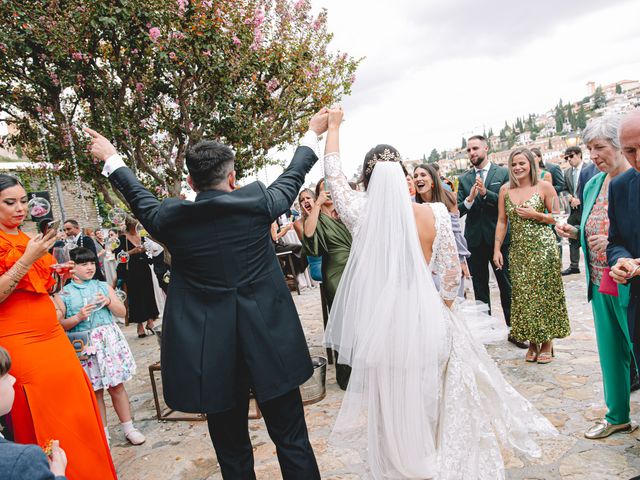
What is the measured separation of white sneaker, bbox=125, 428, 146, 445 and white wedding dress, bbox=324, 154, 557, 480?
2107 mm

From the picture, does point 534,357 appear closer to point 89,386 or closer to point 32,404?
point 89,386

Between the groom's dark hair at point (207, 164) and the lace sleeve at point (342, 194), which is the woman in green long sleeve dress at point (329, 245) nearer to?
the lace sleeve at point (342, 194)

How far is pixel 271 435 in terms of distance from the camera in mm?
2436

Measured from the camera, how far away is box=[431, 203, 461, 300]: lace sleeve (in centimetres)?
273

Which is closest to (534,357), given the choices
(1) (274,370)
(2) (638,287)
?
(2) (638,287)

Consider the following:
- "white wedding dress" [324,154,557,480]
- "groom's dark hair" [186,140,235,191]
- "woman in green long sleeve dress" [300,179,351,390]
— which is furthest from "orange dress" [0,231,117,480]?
"woman in green long sleeve dress" [300,179,351,390]

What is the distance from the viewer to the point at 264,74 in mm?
6445

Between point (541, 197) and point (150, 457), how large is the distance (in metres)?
4.37

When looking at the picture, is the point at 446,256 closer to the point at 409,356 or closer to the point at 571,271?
the point at 409,356

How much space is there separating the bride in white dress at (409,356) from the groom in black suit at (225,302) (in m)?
0.46

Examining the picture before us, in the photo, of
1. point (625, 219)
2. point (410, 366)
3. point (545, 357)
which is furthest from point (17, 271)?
point (545, 357)

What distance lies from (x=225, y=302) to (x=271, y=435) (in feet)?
2.65

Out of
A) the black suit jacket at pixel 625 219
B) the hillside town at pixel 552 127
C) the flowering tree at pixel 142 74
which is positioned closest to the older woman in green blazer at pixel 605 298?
the black suit jacket at pixel 625 219

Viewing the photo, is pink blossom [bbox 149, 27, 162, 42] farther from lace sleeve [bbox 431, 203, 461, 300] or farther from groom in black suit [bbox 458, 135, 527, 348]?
groom in black suit [bbox 458, 135, 527, 348]
